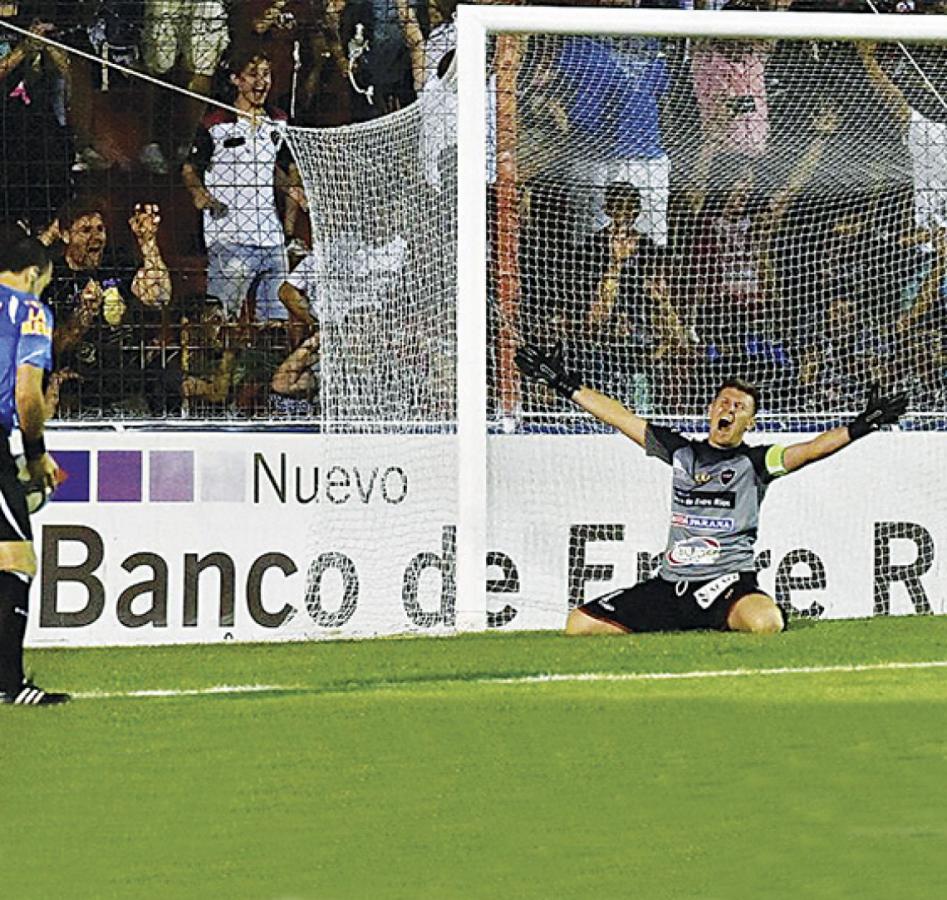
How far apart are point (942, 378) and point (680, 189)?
172cm

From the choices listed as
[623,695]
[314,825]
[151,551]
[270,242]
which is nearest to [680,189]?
[270,242]

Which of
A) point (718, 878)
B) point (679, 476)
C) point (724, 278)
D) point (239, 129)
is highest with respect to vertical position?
point (239, 129)

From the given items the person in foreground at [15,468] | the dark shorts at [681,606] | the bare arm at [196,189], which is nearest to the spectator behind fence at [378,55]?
the bare arm at [196,189]

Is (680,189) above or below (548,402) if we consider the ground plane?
above

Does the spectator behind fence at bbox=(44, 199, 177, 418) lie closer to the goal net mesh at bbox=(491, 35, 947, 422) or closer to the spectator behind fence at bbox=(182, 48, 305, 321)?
the spectator behind fence at bbox=(182, 48, 305, 321)

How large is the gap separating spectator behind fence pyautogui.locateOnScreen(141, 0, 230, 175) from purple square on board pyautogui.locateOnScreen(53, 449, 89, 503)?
170 cm

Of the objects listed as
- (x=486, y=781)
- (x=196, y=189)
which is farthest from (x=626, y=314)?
(x=486, y=781)

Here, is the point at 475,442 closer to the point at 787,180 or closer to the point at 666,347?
the point at 666,347

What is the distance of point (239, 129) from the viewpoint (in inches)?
462

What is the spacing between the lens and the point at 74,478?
35.6 ft

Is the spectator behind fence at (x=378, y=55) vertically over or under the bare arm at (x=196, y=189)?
over

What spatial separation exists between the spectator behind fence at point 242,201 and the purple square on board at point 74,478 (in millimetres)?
1235

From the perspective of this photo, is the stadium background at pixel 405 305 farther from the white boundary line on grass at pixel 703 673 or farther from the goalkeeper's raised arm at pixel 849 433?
the white boundary line on grass at pixel 703 673

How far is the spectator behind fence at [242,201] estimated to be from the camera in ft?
38.2
